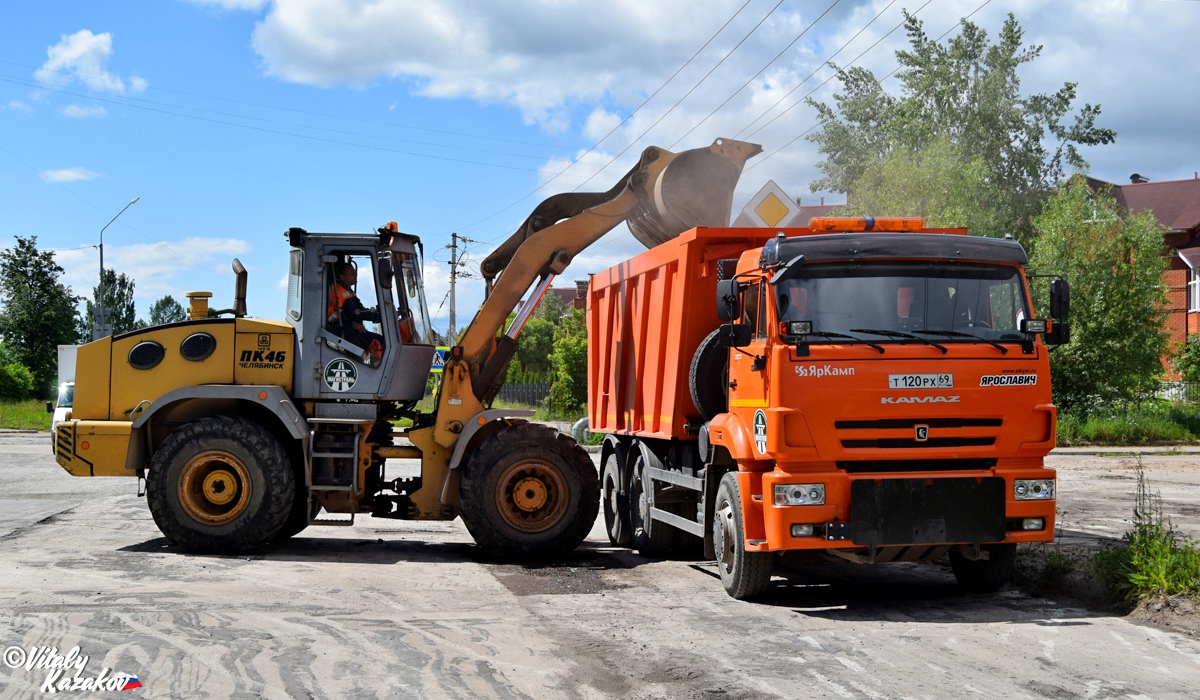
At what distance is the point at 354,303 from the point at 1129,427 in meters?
25.2

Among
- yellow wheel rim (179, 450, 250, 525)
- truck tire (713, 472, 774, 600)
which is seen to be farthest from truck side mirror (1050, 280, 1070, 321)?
yellow wheel rim (179, 450, 250, 525)

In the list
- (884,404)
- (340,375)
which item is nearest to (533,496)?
(340,375)

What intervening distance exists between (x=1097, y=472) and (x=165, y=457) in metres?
17.6

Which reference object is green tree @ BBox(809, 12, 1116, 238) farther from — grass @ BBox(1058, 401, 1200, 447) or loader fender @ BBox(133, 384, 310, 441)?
loader fender @ BBox(133, 384, 310, 441)

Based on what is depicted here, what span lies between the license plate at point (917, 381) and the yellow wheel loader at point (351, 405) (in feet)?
13.3

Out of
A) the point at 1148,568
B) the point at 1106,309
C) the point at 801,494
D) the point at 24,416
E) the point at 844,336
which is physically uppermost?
the point at 1106,309

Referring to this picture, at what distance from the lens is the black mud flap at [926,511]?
7977 mm

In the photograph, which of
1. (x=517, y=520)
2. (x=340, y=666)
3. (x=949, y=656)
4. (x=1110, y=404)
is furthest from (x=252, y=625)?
(x=1110, y=404)

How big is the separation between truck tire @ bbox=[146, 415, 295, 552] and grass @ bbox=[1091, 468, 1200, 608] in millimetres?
7686

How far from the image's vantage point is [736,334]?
850cm

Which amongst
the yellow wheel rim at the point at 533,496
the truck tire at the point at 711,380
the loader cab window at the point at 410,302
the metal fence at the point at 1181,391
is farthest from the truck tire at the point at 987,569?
the metal fence at the point at 1181,391

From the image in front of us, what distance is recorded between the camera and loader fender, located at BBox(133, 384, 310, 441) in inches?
449

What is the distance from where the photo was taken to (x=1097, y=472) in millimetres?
21594

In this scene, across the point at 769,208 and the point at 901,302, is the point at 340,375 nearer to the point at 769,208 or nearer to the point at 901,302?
the point at 769,208
